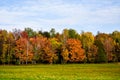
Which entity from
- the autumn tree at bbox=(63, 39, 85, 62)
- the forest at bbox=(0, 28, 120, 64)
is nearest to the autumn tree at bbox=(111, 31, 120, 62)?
the forest at bbox=(0, 28, 120, 64)

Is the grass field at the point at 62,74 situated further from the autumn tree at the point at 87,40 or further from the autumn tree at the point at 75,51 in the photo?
the autumn tree at the point at 87,40

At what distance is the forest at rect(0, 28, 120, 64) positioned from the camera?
122 meters

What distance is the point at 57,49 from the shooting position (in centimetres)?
12900

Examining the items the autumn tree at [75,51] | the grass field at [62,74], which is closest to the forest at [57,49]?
the autumn tree at [75,51]

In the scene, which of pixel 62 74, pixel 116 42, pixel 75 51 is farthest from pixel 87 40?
pixel 62 74

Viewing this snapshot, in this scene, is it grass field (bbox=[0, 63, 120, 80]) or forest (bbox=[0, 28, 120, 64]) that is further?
forest (bbox=[0, 28, 120, 64])

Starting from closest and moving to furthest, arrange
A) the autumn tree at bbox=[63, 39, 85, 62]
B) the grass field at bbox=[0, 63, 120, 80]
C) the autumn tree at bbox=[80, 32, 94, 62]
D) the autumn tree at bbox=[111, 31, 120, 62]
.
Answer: the grass field at bbox=[0, 63, 120, 80] < the autumn tree at bbox=[63, 39, 85, 62] < the autumn tree at bbox=[111, 31, 120, 62] < the autumn tree at bbox=[80, 32, 94, 62]

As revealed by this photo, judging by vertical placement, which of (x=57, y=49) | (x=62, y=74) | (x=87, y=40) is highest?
(x=87, y=40)

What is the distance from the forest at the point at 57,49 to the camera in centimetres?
12157

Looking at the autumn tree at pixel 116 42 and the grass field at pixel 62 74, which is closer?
the grass field at pixel 62 74

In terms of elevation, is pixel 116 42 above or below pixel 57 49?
above

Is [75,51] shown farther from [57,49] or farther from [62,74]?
[62,74]

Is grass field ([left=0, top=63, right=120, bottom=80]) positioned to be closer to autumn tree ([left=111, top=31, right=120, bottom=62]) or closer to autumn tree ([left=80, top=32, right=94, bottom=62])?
autumn tree ([left=80, top=32, right=94, bottom=62])

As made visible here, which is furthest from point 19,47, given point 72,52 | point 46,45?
point 72,52
